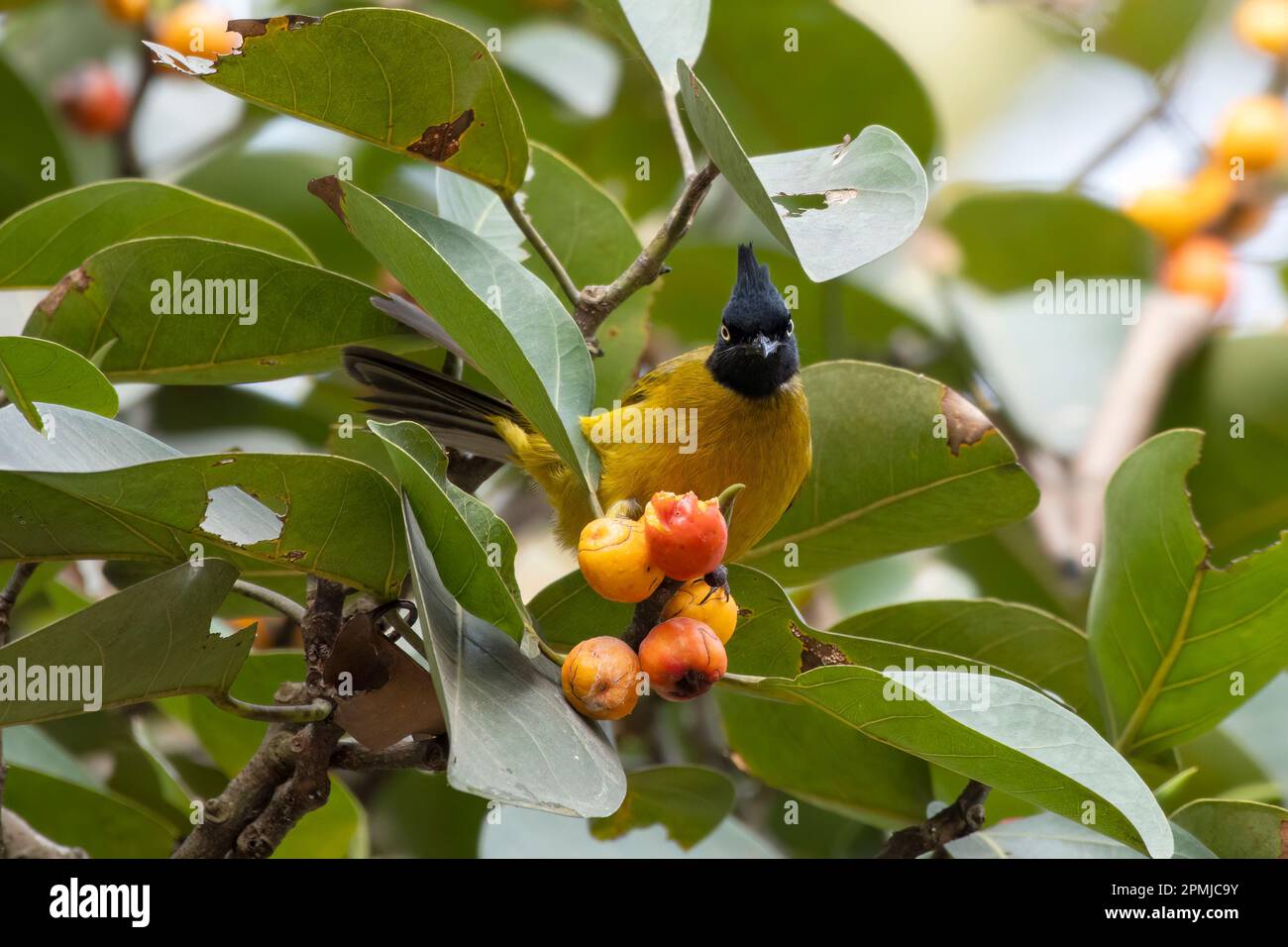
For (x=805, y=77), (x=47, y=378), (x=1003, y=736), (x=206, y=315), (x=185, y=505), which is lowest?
(x=1003, y=736)

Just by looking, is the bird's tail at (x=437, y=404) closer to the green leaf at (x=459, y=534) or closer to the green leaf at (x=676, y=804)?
the green leaf at (x=676, y=804)

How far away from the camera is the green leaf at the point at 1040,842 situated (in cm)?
174

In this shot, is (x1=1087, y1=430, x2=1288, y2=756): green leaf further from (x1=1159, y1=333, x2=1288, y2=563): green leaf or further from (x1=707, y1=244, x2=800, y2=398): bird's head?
(x1=1159, y1=333, x2=1288, y2=563): green leaf

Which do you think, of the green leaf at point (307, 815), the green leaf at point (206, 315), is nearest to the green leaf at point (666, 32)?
the green leaf at point (206, 315)

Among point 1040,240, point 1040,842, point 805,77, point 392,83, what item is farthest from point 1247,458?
point 392,83

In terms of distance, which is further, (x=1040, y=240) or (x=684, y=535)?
(x=1040, y=240)

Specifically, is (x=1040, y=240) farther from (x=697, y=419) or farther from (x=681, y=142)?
(x=681, y=142)

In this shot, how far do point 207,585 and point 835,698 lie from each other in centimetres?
70

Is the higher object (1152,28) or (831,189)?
(1152,28)

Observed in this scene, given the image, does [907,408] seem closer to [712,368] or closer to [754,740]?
[754,740]

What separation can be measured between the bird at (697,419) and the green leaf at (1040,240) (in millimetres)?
1005

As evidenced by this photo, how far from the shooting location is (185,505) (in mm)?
1312

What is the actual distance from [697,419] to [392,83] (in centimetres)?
119

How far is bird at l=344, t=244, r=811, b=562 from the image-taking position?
2273mm
